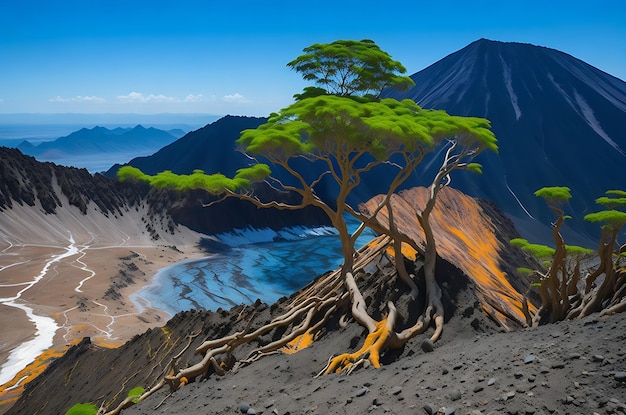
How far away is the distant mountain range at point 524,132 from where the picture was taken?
77.5 m

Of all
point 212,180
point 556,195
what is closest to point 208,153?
point 212,180

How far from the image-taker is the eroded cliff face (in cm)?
2561

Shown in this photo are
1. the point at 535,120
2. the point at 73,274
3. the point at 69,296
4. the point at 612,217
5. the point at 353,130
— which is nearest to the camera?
the point at 612,217

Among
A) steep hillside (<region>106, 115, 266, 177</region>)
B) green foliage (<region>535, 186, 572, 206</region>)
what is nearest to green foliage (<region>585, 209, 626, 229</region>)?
green foliage (<region>535, 186, 572, 206</region>)

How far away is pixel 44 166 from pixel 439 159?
61.8m

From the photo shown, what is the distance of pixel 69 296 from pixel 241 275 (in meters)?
19.5

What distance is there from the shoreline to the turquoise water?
6.67 ft

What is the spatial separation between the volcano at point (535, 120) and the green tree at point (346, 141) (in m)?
51.8

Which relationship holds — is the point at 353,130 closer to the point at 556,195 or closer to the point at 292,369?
the point at 556,195

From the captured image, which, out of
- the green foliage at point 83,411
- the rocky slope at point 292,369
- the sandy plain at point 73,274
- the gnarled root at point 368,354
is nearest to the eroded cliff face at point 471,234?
the rocky slope at point 292,369

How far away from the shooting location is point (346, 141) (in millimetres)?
12641

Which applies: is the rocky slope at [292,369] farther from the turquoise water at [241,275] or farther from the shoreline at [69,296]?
the turquoise water at [241,275]

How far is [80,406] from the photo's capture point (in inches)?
466

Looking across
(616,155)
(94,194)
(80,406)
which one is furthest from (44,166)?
(616,155)
